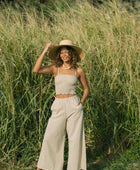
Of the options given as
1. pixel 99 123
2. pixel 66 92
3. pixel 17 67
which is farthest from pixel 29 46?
pixel 99 123

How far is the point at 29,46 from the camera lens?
3.78 m

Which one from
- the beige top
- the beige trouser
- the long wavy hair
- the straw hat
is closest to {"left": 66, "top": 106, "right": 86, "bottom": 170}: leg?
the beige trouser

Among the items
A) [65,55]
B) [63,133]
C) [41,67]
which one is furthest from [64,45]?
[63,133]

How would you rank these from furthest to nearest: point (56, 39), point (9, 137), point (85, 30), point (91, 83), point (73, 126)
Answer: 1. point (85, 30)
2. point (56, 39)
3. point (91, 83)
4. point (9, 137)
5. point (73, 126)

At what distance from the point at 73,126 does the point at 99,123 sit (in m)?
0.97

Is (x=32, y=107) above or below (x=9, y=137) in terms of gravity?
above

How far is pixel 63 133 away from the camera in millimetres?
2938

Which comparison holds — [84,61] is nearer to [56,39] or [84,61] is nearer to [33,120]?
[56,39]

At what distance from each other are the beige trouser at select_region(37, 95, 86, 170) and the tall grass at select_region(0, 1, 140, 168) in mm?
524

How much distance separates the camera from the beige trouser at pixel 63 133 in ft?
9.37

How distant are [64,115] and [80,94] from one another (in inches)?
33.1

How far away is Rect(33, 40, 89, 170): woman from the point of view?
9.38ft

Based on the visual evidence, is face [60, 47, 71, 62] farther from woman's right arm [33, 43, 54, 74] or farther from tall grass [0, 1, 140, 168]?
tall grass [0, 1, 140, 168]

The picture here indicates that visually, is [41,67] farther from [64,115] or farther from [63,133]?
[63,133]
